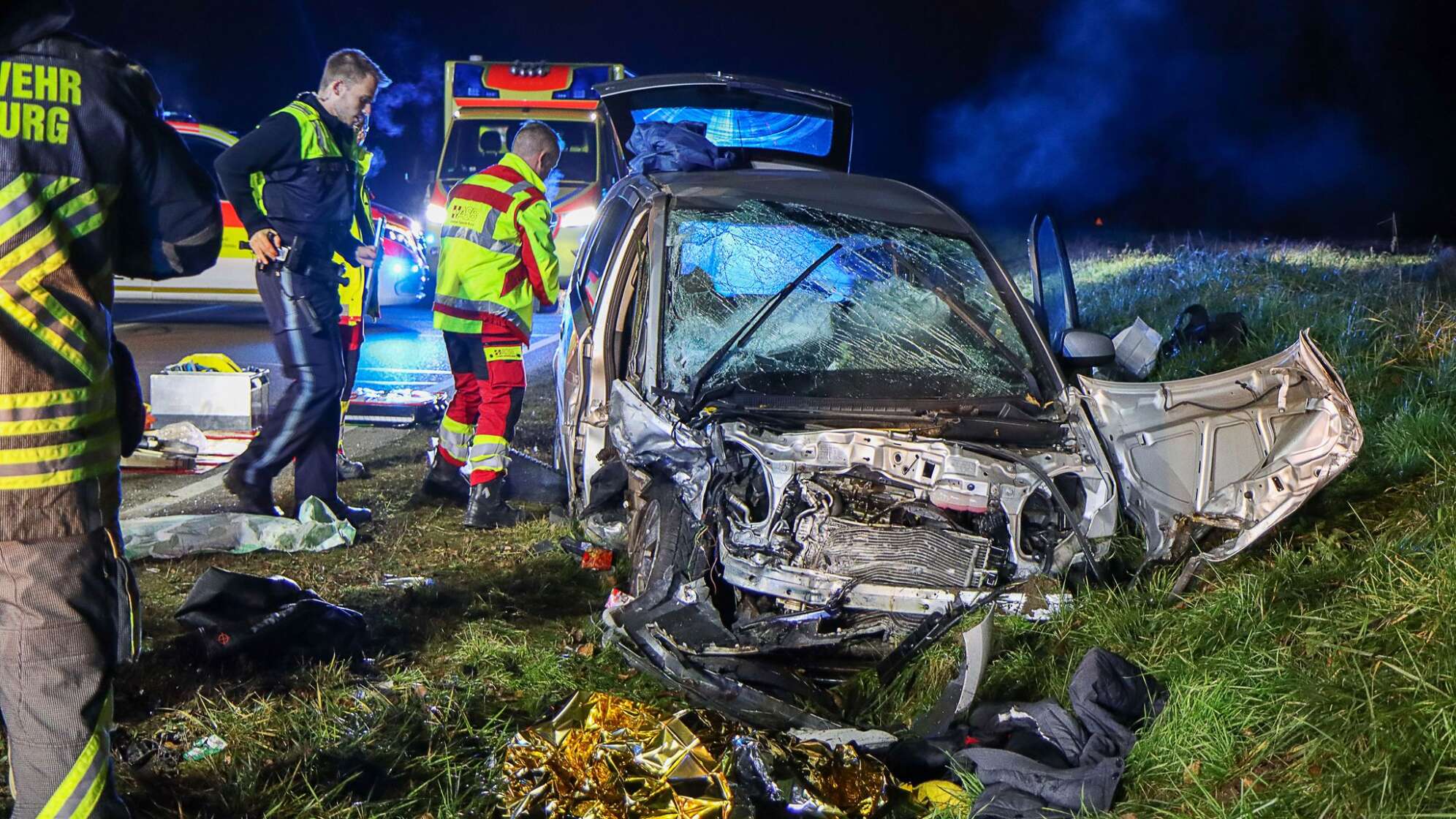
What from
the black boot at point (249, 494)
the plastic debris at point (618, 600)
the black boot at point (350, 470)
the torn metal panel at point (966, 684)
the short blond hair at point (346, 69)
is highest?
the short blond hair at point (346, 69)

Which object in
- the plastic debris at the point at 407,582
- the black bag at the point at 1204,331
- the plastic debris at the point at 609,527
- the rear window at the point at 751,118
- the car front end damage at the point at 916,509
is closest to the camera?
the car front end damage at the point at 916,509

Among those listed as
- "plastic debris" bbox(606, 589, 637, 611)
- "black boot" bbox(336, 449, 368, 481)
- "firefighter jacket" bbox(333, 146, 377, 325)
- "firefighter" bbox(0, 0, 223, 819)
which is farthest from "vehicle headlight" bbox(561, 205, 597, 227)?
"firefighter" bbox(0, 0, 223, 819)

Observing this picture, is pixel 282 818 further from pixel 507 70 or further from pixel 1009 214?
pixel 1009 214

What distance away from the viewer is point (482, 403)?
539 centimetres

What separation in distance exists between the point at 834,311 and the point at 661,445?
3.06 feet

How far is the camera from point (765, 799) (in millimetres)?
2834

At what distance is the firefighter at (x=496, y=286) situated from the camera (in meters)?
5.27

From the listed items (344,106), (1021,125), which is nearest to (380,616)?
(344,106)

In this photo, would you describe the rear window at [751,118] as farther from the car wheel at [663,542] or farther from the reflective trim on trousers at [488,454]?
the car wheel at [663,542]

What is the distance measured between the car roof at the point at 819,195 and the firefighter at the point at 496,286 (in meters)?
0.94

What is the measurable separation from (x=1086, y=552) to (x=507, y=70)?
35.0 ft

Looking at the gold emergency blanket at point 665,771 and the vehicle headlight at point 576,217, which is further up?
the gold emergency blanket at point 665,771

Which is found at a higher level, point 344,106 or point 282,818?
point 344,106

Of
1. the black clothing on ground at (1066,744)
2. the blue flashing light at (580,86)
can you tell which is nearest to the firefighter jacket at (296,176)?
the black clothing on ground at (1066,744)
